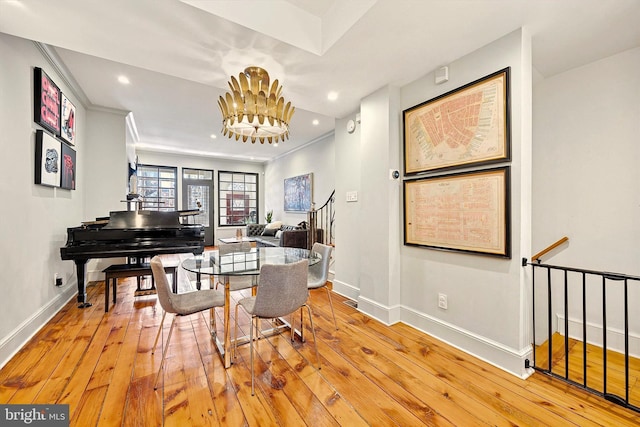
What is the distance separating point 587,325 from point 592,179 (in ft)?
4.53

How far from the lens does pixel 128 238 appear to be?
328 centimetres

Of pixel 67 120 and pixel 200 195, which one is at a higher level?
pixel 67 120

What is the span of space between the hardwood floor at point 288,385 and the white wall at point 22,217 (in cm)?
30

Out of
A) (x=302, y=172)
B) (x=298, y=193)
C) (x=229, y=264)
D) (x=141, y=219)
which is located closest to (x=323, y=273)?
(x=229, y=264)

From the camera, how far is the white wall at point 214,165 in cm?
761

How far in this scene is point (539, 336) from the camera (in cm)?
286

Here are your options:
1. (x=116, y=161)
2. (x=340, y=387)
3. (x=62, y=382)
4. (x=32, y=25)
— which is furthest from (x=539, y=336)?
(x=116, y=161)

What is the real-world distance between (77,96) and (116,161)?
994 millimetres

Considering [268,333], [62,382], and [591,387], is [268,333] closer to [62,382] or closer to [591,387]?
[62,382]

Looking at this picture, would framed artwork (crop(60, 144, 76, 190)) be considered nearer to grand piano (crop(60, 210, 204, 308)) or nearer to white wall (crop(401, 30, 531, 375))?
grand piano (crop(60, 210, 204, 308))

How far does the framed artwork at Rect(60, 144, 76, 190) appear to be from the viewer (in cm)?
308

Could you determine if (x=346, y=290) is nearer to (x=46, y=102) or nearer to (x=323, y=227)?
(x=323, y=227)

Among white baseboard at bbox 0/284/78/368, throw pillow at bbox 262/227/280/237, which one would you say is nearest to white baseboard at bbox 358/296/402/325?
white baseboard at bbox 0/284/78/368

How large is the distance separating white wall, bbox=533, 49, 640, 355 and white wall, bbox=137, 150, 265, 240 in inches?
303
